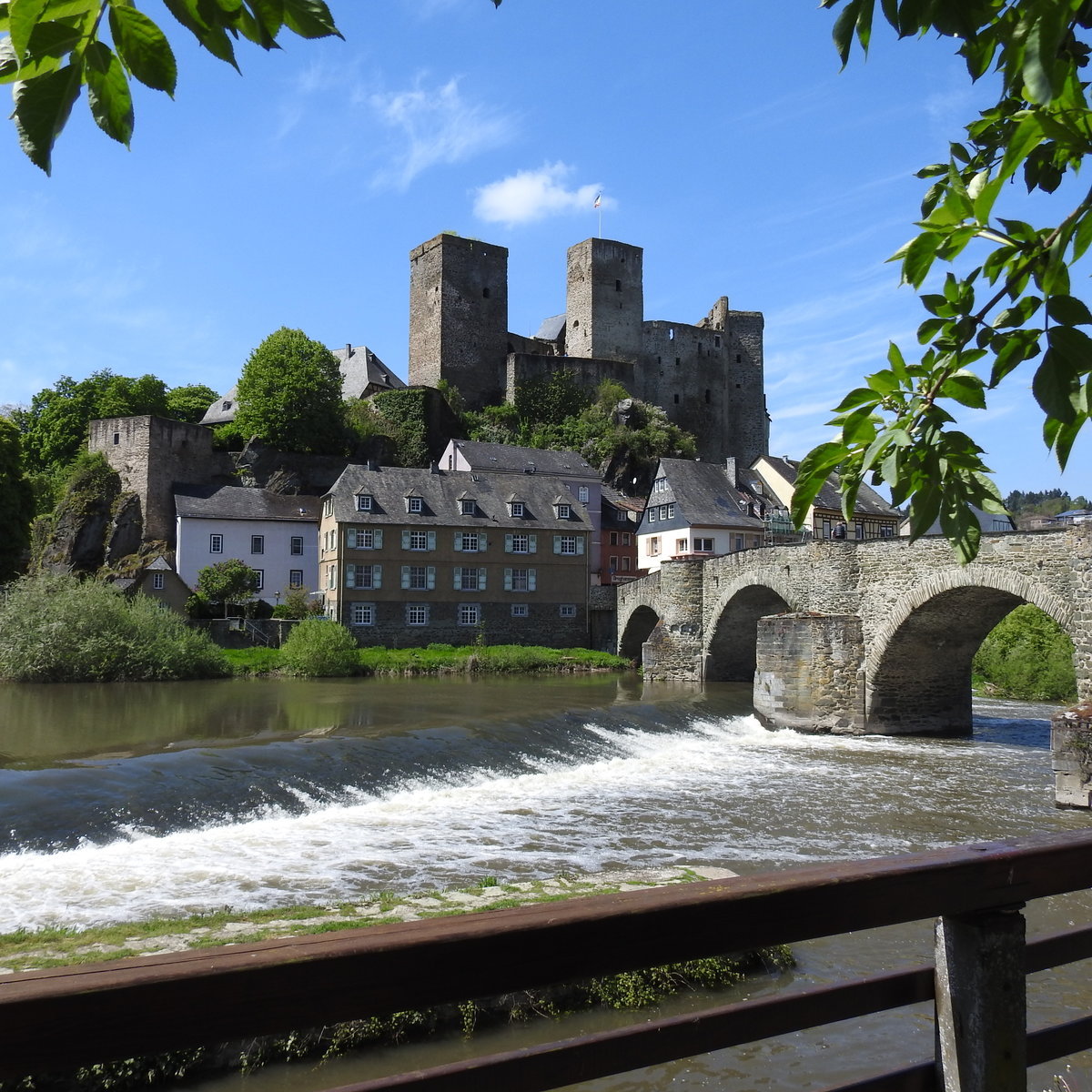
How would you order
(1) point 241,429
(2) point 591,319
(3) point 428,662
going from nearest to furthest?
(3) point 428,662
(1) point 241,429
(2) point 591,319

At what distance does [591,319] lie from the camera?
65.3 m

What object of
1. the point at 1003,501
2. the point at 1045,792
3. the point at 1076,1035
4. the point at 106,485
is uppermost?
the point at 106,485

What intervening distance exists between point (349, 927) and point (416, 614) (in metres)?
33.3

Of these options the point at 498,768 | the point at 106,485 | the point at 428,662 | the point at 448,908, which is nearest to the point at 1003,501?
the point at 448,908

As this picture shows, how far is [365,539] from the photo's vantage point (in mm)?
39062

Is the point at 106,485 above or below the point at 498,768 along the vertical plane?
above

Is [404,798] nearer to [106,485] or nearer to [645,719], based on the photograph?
[645,719]

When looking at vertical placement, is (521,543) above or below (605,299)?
below

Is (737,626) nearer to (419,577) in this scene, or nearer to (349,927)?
(419,577)

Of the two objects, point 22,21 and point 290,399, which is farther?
point 290,399

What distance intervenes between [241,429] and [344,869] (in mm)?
44698

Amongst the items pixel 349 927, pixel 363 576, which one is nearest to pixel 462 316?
pixel 363 576

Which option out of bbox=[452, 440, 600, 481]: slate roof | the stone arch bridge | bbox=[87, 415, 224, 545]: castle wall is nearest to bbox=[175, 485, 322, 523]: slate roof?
bbox=[87, 415, 224, 545]: castle wall

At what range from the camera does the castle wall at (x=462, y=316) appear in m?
62.4
